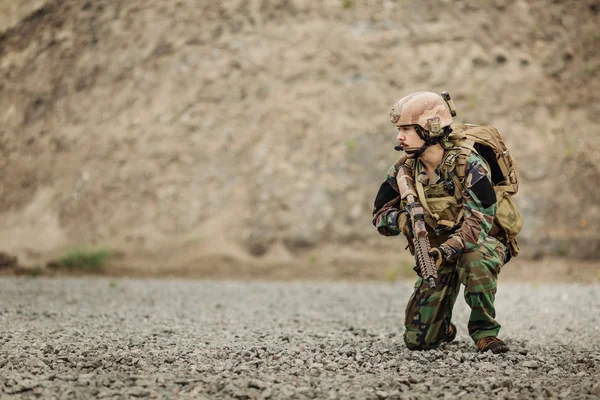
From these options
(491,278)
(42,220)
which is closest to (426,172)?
(491,278)

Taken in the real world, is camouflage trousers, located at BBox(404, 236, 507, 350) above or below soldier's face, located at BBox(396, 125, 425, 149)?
below

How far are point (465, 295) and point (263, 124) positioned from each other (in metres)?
8.18

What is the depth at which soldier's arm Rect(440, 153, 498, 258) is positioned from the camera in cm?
400

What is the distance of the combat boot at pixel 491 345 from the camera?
4.15 metres

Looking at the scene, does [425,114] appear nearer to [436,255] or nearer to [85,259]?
[436,255]

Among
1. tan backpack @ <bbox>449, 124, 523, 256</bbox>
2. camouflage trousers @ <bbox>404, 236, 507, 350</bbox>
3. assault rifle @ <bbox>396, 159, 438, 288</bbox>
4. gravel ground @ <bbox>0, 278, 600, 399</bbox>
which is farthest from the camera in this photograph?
tan backpack @ <bbox>449, 124, 523, 256</bbox>

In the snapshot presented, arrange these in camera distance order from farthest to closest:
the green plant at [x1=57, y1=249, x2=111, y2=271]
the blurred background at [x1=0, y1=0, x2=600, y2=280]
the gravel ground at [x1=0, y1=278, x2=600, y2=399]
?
the blurred background at [x1=0, y1=0, x2=600, y2=280]
the green plant at [x1=57, y1=249, x2=111, y2=271]
the gravel ground at [x1=0, y1=278, x2=600, y2=399]

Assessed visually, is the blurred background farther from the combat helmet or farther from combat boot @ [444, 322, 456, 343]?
the combat helmet

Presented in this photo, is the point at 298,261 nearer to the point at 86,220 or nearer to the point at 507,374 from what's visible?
the point at 86,220

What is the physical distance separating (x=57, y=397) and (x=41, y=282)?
6985 mm

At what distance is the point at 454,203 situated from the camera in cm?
417

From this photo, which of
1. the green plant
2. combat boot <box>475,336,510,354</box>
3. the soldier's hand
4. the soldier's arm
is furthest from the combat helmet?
the green plant

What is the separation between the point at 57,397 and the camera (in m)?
2.95

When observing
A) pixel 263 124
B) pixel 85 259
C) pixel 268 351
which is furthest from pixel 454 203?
pixel 85 259
